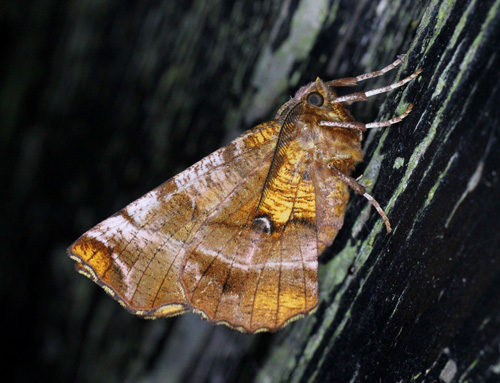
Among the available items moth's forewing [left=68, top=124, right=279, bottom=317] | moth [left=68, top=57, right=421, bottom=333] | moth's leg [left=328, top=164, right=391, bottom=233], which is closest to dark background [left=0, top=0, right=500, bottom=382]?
moth's leg [left=328, top=164, right=391, bottom=233]

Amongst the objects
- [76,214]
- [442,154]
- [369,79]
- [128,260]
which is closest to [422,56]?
[442,154]

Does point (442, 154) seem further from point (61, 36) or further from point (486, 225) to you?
point (61, 36)

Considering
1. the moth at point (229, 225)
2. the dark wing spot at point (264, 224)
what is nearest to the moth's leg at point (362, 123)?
the moth at point (229, 225)

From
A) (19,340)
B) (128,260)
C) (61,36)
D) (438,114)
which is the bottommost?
(19,340)

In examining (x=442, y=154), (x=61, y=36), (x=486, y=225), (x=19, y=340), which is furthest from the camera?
(x=19, y=340)

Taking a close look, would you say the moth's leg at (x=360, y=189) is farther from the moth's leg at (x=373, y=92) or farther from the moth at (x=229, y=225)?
the moth's leg at (x=373, y=92)

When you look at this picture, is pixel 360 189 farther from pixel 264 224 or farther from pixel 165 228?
pixel 165 228

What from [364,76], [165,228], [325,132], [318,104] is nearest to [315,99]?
[318,104]
